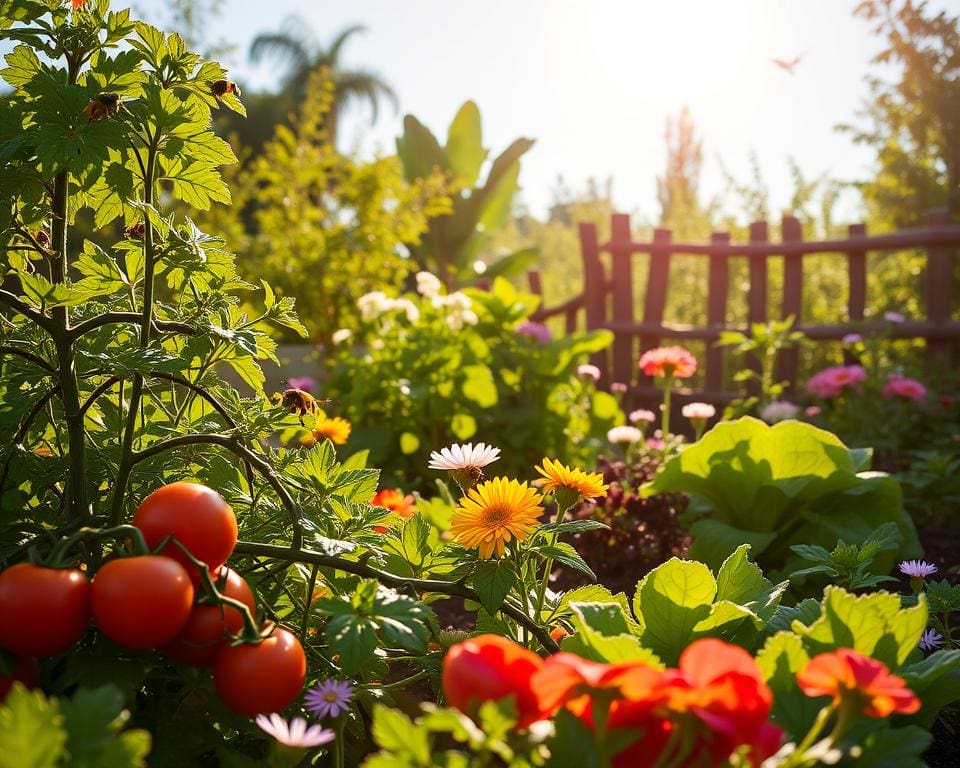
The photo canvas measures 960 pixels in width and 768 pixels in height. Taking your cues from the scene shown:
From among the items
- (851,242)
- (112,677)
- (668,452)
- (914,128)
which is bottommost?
(668,452)

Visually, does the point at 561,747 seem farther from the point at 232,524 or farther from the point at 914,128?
the point at 914,128

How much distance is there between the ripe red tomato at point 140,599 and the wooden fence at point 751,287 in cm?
545

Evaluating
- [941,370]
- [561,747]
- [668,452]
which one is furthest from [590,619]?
[941,370]

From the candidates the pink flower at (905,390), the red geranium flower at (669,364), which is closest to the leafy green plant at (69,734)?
the red geranium flower at (669,364)

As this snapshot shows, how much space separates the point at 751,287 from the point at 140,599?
6338mm

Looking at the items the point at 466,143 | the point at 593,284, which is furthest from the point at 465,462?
the point at 466,143

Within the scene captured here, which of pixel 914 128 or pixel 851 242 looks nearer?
pixel 851 242

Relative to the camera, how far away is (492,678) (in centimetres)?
81

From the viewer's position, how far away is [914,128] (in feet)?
30.9

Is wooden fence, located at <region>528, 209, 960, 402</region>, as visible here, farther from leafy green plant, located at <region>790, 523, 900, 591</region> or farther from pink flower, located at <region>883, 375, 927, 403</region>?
leafy green plant, located at <region>790, 523, 900, 591</region>

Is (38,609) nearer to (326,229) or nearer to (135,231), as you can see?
(135,231)

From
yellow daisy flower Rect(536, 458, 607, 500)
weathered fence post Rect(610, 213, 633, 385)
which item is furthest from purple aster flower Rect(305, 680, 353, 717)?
weathered fence post Rect(610, 213, 633, 385)

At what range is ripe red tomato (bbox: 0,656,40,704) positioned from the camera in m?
0.90

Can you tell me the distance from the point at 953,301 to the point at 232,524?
28.4 feet
